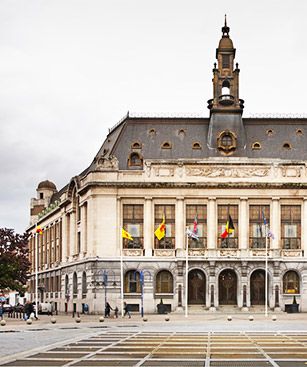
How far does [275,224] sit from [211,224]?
716 cm

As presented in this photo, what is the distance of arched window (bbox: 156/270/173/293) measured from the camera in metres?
99.8

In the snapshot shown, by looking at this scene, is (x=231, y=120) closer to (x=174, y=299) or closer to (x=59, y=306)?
(x=174, y=299)

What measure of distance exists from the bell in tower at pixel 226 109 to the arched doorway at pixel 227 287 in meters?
13.7

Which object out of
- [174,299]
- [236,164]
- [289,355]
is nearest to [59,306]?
[174,299]

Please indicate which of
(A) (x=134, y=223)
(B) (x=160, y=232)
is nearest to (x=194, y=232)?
(B) (x=160, y=232)

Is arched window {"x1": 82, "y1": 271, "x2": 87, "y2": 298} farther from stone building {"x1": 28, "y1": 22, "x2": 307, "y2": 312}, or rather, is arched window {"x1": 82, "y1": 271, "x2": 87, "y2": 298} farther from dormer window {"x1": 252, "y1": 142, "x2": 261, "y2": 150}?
dormer window {"x1": 252, "y1": 142, "x2": 261, "y2": 150}

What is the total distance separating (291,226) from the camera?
329ft

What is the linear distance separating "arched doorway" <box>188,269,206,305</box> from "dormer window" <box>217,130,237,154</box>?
1431cm

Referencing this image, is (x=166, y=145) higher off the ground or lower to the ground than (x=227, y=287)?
higher

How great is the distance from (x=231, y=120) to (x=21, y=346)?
6777 centimetres

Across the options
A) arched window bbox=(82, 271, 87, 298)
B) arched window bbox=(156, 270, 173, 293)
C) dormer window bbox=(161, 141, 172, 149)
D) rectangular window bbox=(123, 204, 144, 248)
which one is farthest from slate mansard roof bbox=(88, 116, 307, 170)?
arched window bbox=(82, 271, 87, 298)

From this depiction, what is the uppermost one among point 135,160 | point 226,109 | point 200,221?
point 226,109

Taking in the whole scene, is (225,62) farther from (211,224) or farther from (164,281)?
(164,281)

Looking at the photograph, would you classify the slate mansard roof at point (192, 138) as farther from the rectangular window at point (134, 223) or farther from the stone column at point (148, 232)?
the stone column at point (148, 232)
